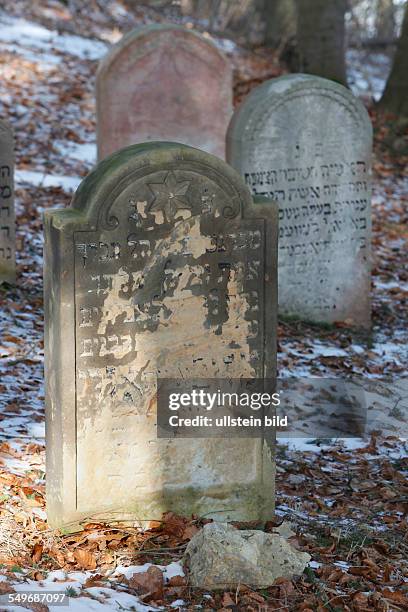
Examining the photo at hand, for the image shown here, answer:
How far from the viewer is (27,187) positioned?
10422mm

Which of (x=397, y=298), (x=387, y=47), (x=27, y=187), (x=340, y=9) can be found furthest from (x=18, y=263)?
(x=387, y=47)

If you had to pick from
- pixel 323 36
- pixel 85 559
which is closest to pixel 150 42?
pixel 323 36

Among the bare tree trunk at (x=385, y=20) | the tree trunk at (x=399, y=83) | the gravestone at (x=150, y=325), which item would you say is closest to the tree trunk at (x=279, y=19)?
the tree trunk at (x=399, y=83)

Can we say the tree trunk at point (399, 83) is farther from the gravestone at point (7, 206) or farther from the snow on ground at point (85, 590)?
the snow on ground at point (85, 590)

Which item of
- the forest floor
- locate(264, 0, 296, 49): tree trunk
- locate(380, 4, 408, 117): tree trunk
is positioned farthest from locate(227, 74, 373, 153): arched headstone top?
locate(264, 0, 296, 49): tree trunk

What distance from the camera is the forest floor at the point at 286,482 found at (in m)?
3.78

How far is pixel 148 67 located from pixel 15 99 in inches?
130

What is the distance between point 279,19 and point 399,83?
173 inches

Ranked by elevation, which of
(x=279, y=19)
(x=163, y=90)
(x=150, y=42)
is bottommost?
(x=163, y=90)

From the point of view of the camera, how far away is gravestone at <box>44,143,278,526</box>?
4.09 metres

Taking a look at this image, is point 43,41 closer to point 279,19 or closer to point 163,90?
point 279,19

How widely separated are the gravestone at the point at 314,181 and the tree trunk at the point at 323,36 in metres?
6.25

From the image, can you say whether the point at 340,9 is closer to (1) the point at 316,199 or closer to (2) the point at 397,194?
(2) the point at 397,194

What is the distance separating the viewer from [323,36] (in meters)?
13.8
